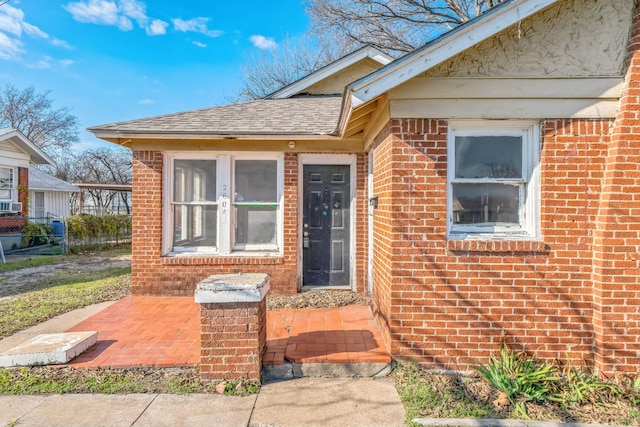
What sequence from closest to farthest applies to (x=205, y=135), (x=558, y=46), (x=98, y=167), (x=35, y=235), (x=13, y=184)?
(x=558, y=46) < (x=205, y=135) < (x=35, y=235) < (x=13, y=184) < (x=98, y=167)

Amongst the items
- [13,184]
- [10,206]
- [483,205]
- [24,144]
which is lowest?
[483,205]

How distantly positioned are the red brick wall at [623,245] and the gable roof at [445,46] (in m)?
1.30

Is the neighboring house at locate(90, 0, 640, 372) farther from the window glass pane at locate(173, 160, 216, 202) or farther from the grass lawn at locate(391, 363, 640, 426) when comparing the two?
the window glass pane at locate(173, 160, 216, 202)

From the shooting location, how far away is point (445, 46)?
361 cm

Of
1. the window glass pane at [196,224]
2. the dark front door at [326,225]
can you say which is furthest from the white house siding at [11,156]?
the dark front door at [326,225]

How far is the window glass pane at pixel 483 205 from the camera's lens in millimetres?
4094

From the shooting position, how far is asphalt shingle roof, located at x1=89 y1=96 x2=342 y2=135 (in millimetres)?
6082

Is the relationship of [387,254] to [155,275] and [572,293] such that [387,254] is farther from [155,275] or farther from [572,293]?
[155,275]

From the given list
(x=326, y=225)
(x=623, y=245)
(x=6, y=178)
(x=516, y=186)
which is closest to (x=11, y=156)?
(x=6, y=178)

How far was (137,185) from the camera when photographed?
21.0 feet

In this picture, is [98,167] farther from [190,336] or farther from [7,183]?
[190,336]

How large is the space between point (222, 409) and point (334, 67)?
7.58m

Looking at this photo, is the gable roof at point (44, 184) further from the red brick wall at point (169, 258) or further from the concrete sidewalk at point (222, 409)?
the concrete sidewalk at point (222, 409)

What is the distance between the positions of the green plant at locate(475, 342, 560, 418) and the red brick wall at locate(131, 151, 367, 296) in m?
3.58
